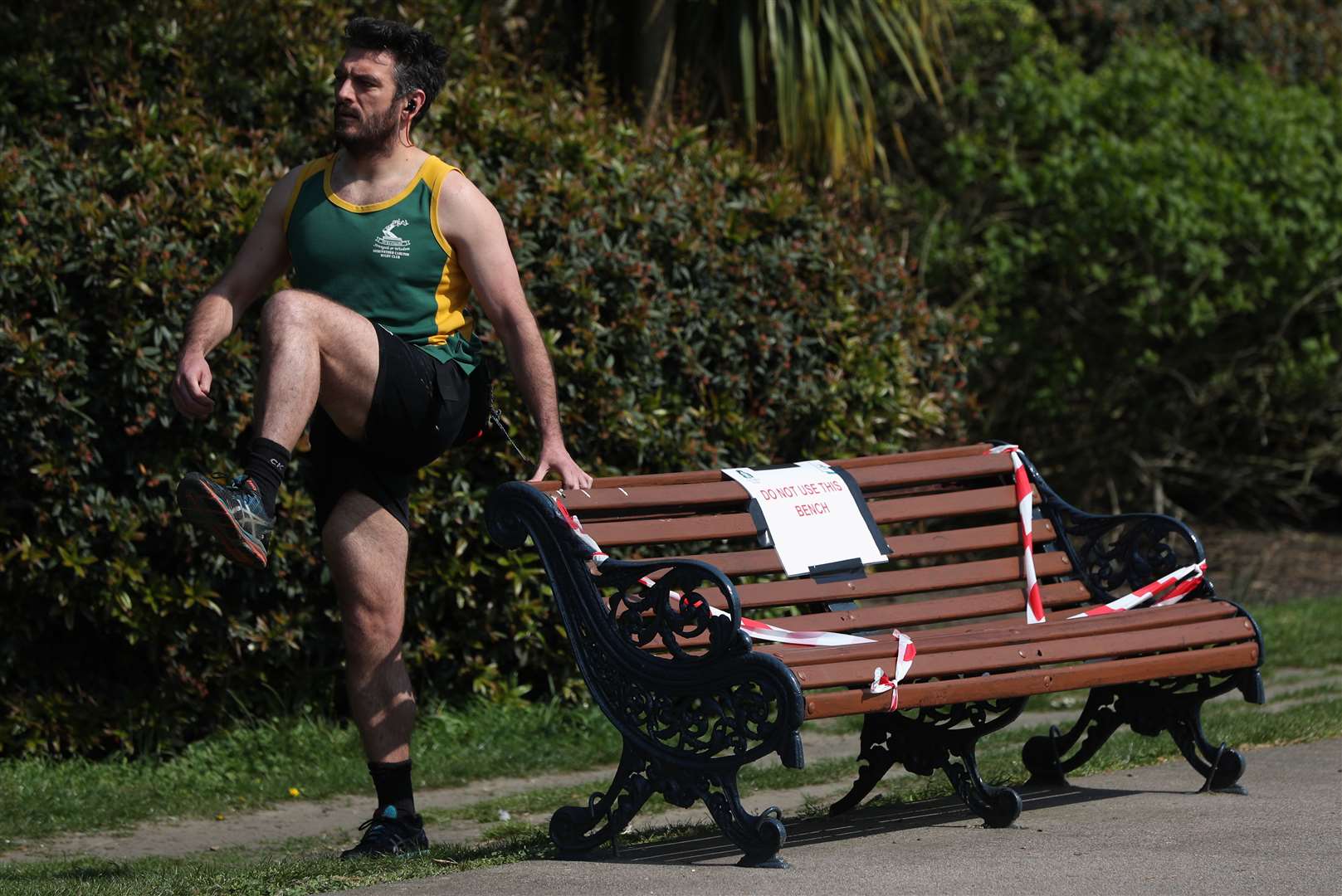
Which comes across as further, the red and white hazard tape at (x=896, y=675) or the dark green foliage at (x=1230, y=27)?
the dark green foliage at (x=1230, y=27)

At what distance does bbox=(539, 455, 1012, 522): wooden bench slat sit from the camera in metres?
4.70

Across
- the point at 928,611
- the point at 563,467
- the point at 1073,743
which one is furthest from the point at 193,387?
the point at 1073,743

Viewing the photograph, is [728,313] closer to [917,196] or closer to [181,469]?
[181,469]

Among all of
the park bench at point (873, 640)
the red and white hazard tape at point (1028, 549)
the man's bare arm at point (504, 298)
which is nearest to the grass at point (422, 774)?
the park bench at point (873, 640)

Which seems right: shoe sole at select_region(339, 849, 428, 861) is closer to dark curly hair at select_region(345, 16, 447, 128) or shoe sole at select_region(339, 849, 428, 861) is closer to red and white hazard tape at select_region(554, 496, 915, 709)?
red and white hazard tape at select_region(554, 496, 915, 709)

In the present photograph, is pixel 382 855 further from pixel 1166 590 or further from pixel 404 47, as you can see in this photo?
pixel 1166 590

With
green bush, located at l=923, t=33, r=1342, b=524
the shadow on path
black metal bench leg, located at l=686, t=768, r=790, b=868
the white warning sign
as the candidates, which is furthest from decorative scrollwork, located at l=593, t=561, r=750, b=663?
green bush, located at l=923, t=33, r=1342, b=524

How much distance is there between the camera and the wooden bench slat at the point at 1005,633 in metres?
4.32

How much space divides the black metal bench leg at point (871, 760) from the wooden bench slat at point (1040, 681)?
0.63 metres

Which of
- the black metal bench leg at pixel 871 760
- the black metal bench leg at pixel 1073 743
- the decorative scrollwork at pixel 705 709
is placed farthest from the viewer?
the black metal bench leg at pixel 1073 743

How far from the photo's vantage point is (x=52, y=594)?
20.4 feet

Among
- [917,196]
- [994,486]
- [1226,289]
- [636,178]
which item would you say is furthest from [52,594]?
[1226,289]

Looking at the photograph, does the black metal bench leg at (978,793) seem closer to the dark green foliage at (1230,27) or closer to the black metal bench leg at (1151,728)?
the black metal bench leg at (1151,728)

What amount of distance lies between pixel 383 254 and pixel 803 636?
149cm
